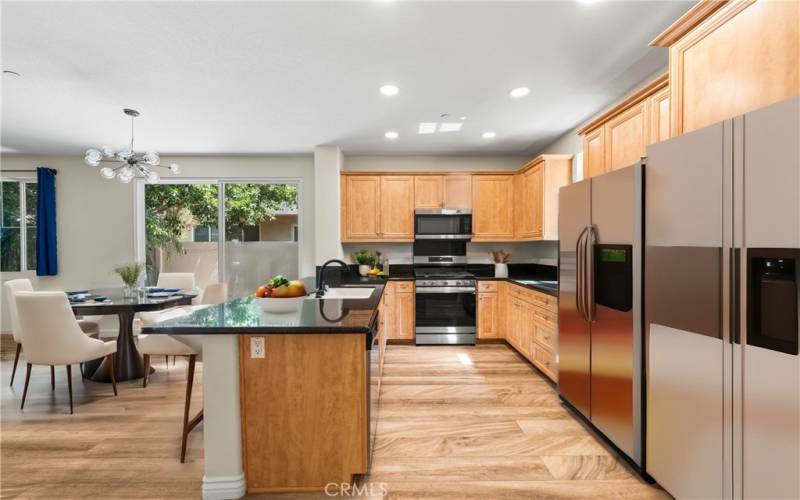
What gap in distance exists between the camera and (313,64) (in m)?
2.57

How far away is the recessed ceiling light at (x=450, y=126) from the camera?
3834 millimetres

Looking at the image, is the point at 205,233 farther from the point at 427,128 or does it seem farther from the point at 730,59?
the point at 730,59

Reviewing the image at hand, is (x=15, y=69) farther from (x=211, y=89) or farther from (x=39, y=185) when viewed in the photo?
(x=39, y=185)

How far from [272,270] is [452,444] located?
3.88 metres

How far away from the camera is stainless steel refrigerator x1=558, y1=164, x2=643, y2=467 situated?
1968 millimetres

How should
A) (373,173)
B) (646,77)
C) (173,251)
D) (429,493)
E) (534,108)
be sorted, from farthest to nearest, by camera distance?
(173,251), (373,173), (534,108), (646,77), (429,493)

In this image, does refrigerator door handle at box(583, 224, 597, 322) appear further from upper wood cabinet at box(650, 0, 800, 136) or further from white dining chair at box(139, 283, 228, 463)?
white dining chair at box(139, 283, 228, 463)

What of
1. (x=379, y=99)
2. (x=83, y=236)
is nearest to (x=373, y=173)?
(x=379, y=99)

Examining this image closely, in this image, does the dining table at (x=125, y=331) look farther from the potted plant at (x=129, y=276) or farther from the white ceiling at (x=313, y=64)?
the white ceiling at (x=313, y=64)

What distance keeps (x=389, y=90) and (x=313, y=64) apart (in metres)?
0.68

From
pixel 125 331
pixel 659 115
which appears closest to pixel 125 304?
pixel 125 331

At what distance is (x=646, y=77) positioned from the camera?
2.82m

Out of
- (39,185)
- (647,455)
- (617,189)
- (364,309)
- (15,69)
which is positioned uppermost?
(15,69)

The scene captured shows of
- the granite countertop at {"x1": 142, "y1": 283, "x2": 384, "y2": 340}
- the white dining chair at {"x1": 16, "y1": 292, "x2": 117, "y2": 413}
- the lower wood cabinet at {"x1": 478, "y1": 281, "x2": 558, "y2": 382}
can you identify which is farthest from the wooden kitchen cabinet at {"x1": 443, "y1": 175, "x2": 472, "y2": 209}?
the white dining chair at {"x1": 16, "y1": 292, "x2": 117, "y2": 413}
